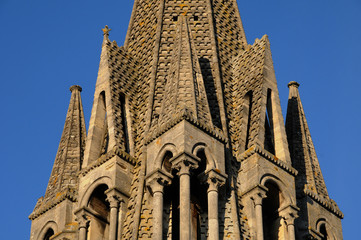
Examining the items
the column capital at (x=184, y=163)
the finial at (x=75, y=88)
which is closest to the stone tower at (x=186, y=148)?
the column capital at (x=184, y=163)

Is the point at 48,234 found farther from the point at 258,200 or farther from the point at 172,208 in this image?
the point at 258,200

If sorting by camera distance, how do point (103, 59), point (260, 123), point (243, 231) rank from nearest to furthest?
Result: point (243, 231), point (260, 123), point (103, 59)

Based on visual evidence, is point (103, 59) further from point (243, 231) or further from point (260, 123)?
point (243, 231)

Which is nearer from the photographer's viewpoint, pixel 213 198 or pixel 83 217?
pixel 213 198

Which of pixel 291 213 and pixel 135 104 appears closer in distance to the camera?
pixel 291 213

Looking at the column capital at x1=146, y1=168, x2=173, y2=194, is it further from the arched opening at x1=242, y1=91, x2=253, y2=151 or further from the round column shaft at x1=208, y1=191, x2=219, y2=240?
the arched opening at x1=242, y1=91, x2=253, y2=151

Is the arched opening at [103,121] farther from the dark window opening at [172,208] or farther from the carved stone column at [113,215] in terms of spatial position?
the dark window opening at [172,208]

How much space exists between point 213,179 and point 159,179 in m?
1.42

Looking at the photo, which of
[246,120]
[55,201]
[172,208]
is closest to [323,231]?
[246,120]

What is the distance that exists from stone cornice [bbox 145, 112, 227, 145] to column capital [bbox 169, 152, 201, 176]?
1124mm

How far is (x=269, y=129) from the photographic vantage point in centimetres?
3569

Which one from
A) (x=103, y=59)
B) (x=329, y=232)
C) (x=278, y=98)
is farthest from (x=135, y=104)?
(x=329, y=232)

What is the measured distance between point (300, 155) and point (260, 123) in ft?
10.5

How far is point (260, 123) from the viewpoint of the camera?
3456 centimetres
